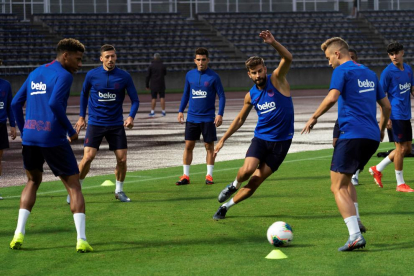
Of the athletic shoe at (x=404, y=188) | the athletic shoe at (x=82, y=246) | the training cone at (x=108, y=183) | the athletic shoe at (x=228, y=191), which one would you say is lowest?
the training cone at (x=108, y=183)

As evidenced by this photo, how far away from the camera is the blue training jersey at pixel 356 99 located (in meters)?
7.69

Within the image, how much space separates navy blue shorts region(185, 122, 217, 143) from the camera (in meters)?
13.2

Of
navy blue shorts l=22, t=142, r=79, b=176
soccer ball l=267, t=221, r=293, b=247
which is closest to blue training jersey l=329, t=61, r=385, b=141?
soccer ball l=267, t=221, r=293, b=247

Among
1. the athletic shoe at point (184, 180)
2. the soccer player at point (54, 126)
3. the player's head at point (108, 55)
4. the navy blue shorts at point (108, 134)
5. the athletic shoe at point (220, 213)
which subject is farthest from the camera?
the athletic shoe at point (184, 180)

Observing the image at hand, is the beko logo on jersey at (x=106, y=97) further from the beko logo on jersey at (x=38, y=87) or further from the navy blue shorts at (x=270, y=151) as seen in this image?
the beko logo on jersey at (x=38, y=87)

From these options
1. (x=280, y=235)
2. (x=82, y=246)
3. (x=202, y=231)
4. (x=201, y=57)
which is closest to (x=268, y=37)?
(x=280, y=235)

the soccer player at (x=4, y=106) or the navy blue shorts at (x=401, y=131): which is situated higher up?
the soccer player at (x=4, y=106)

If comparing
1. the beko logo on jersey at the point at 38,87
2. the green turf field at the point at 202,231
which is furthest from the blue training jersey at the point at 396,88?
the beko logo on jersey at the point at 38,87

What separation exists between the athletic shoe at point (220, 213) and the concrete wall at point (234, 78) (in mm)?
31536

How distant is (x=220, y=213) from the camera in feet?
31.5

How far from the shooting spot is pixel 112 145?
11.2m

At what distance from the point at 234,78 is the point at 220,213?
36922 mm

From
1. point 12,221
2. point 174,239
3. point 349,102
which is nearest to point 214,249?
point 174,239

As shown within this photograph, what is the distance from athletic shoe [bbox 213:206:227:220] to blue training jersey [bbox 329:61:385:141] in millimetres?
2284
